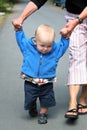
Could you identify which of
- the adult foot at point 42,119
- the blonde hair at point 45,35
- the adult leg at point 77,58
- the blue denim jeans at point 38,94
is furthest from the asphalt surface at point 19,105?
the blonde hair at point 45,35

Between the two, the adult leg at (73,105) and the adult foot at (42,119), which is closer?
the adult leg at (73,105)

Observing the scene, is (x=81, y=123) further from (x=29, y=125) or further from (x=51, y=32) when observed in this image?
(x=51, y=32)

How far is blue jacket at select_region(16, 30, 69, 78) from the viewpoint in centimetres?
523

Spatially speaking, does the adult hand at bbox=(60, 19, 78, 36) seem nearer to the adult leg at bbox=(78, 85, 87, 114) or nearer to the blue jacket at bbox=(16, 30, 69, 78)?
the blue jacket at bbox=(16, 30, 69, 78)

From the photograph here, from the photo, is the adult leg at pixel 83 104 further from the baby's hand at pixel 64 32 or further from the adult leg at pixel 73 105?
the baby's hand at pixel 64 32

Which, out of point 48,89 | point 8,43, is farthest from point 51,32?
point 8,43

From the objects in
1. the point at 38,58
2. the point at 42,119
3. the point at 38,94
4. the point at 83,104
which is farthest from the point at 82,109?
the point at 38,58

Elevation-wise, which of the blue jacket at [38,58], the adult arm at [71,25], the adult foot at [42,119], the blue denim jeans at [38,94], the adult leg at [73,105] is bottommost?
the adult foot at [42,119]

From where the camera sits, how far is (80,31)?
5.64 m

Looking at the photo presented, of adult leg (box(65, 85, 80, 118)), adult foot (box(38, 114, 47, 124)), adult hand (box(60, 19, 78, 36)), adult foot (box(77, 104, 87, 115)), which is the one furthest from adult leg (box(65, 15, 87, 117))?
adult hand (box(60, 19, 78, 36))

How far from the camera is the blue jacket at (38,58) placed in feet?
17.2

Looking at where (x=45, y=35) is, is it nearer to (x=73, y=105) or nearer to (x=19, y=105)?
(x=73, y=105)

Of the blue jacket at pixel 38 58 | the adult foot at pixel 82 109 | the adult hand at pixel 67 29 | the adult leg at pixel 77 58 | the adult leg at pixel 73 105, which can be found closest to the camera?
the adult hand at pixel 67 29

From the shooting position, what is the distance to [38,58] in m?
5.23
